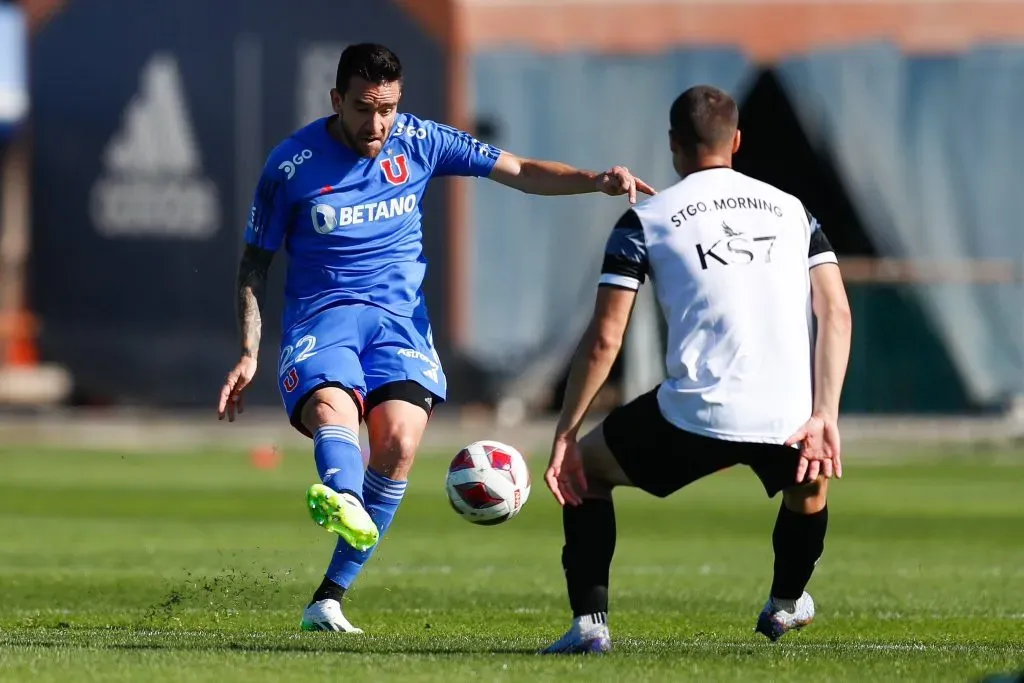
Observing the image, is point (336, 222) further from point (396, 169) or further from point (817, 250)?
point (817, 250)

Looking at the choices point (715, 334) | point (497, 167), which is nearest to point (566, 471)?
point (715, 334)

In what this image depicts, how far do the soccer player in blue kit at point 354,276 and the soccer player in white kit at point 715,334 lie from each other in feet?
3.97

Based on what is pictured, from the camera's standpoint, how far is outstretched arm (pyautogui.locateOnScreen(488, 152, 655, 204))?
323 inches

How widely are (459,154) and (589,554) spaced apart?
2.39m

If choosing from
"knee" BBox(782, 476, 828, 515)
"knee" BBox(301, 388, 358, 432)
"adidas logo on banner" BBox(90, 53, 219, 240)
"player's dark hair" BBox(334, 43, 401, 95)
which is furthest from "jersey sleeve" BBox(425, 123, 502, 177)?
"adidas logo on banner" BBox(90, 53, 219, 240)

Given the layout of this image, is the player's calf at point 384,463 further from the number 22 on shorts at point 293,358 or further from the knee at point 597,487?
the knee at point 597,487

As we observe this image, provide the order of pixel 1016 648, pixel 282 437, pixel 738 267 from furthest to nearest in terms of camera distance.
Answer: pixel 282 437, pixel 1016 648, pixel 738 267

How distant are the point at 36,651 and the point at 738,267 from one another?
2.86 m

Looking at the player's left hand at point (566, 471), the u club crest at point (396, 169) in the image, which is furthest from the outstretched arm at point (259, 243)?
the player's left hand at point (566, 471)

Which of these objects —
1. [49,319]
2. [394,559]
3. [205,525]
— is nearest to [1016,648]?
[394,559]

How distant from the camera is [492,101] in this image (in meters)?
32.7

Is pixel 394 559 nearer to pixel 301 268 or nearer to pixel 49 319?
pixel 301 268

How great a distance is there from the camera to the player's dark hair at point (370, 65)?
8078 millimetres

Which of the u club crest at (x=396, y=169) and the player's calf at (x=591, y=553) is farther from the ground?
the u club crest at (x=396, y=169)
